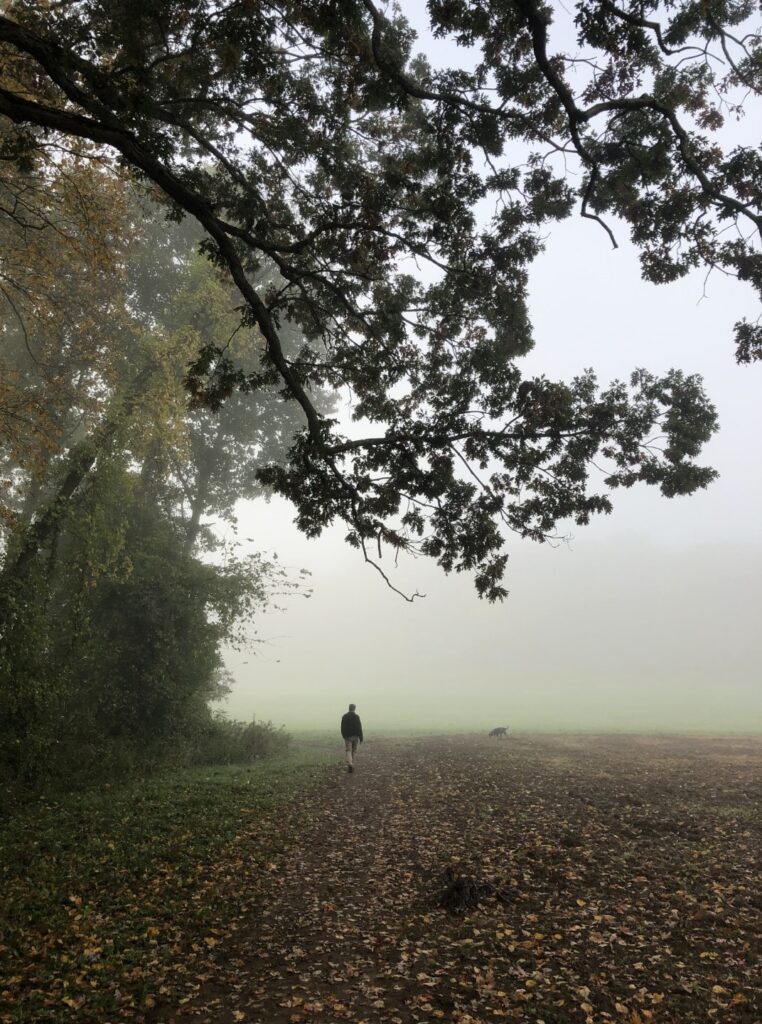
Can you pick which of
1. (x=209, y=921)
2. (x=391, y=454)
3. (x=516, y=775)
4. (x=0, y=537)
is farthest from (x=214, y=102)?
(x=516, y=775)

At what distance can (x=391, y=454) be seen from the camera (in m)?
11.3

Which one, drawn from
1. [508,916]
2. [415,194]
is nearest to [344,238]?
[415,194]

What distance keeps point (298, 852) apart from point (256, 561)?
46.6 feet

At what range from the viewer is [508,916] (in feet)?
23.7

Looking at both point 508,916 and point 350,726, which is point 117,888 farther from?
point 350,726

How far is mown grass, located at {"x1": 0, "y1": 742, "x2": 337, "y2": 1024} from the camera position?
5812mm

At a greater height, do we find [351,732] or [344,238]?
[344,238]

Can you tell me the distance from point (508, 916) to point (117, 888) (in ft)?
18.1

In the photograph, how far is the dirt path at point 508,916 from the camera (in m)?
5.51

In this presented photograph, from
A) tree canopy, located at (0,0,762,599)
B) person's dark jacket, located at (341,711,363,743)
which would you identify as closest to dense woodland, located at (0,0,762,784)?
tree canopy, located at (0,0,762,599)

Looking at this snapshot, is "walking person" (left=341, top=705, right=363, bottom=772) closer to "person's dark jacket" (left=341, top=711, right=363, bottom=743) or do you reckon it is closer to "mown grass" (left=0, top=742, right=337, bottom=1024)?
"person's dark jacket" (left=341, top=711, right=363, bottom=743)

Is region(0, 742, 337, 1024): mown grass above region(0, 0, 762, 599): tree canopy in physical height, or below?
below

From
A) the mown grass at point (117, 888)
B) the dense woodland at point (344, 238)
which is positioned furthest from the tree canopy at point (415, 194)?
the mown grass at point (117, 888)

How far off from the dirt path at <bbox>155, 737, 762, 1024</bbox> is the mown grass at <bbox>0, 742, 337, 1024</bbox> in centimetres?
58
